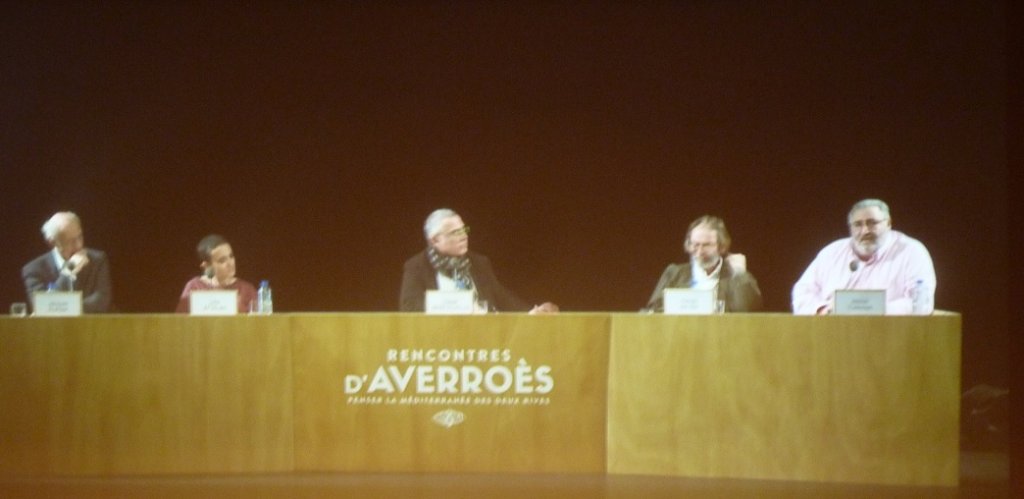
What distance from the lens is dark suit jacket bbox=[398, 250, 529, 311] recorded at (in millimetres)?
5531

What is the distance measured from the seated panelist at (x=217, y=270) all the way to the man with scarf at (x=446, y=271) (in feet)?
2.60

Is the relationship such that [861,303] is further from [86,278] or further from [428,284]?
[86,278]

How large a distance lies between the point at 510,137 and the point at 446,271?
58.7 inches

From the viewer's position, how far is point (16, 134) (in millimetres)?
6906

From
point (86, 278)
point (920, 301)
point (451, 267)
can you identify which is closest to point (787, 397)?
point (920, 301)

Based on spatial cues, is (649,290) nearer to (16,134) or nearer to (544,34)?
(544,34)

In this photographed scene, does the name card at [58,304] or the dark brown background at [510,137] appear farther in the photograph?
the dark brown background at [510,137]

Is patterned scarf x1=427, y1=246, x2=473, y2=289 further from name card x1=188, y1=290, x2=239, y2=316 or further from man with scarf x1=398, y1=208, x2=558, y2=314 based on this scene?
name card x1=188, y1=290, x2=239, y2=316

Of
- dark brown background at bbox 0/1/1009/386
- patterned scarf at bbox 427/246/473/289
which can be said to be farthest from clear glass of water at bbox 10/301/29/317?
dark brown background at bbox 0/1/1009/386

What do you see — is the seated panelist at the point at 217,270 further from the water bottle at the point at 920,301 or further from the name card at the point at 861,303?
the water bottle at the point at 920,301

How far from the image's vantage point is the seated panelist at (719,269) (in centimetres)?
518

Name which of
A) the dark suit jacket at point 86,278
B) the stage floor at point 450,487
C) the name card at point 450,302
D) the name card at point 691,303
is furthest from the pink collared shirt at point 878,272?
the dark suit jacket at point 86,278

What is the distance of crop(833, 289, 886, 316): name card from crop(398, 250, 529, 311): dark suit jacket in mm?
1768

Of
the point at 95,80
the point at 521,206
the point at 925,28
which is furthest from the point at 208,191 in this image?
the point at 925,28
